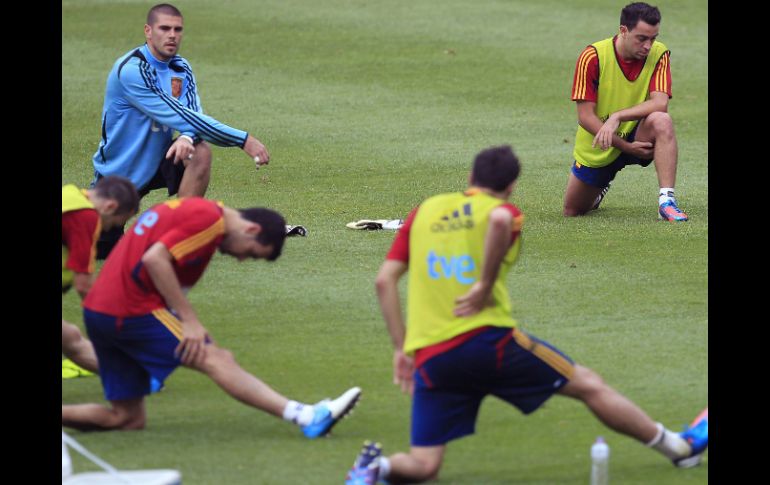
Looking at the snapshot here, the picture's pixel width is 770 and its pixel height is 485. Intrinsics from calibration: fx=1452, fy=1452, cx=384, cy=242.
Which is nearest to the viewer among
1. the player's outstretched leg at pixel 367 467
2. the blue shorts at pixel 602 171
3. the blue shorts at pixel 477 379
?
the player's outstretched leg at pixel 367 467

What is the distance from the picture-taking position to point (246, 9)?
21562mm

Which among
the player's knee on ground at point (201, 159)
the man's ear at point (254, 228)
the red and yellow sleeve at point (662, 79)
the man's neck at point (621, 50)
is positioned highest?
the man's neck at point (621, 50)

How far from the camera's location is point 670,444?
6.80m

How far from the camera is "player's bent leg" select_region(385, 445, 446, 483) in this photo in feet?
21.5

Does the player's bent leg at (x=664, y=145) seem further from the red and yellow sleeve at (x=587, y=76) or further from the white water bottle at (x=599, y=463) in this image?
the white water bottle at (x=599, y=463)

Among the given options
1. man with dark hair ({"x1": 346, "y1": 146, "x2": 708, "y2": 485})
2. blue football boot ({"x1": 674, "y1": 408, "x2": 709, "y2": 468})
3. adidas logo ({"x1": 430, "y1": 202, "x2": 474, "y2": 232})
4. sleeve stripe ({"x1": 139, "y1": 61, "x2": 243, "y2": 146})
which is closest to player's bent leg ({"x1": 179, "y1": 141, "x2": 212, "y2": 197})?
sleeve stripe ({"x1": 139, "y1": 61, "x2": 243, "y2": 146})

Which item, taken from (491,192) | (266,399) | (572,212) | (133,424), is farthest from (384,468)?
(572,212)

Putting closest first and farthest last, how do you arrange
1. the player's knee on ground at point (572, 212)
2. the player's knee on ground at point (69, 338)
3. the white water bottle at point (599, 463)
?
the white water bottle at point (599, 463) < the player's knee on ground at point (69, 338) < the player's knee on ground at point (572, 212)

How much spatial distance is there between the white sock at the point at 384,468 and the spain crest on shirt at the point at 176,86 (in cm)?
541

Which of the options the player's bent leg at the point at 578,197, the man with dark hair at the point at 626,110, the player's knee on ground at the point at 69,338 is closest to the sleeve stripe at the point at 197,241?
the player's knee on ground at the point at 69,338

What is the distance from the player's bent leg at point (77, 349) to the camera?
8.29m

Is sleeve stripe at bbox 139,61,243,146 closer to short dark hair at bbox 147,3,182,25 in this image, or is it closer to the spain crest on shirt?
the spain crest on shirt

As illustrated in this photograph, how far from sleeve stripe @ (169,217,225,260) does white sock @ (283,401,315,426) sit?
36.0 inches

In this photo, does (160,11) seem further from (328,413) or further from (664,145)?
(328,413)
